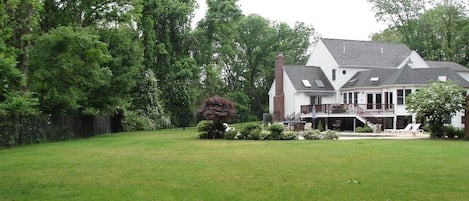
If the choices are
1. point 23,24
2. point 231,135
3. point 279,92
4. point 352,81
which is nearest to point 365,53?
point 352,81

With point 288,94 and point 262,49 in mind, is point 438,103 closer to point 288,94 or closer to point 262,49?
point 288,94

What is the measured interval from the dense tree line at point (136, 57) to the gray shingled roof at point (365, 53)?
12.8 metres

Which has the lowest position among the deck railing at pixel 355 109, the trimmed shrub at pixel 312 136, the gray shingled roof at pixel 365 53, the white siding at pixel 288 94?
the trimmed shrub at pixel 312 136

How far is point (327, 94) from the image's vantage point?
4747 cm

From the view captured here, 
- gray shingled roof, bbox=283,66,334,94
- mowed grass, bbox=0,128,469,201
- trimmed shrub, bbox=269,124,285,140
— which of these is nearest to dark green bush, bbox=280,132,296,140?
trimmed shrub, bbox=269,124,285,140

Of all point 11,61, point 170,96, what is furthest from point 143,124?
point 11,61

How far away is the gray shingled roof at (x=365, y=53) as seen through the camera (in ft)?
159

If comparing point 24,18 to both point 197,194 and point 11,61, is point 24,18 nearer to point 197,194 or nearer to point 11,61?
point 11,61

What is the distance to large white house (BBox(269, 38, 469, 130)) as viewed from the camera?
41188mm

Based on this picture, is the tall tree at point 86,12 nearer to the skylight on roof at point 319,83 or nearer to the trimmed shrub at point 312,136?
the trimmed shrub at point 312,136

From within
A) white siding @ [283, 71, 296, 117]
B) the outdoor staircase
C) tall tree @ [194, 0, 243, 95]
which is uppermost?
tall tree @ [194, 0, 243, 95]

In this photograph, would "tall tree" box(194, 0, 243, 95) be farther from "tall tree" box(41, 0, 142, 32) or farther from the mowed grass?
the mowed grass

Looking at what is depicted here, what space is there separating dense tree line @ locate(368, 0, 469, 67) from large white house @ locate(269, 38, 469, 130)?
8.13 meters

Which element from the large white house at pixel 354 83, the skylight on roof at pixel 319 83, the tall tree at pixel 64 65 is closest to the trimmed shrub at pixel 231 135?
the tall tree at pixel 64 65
